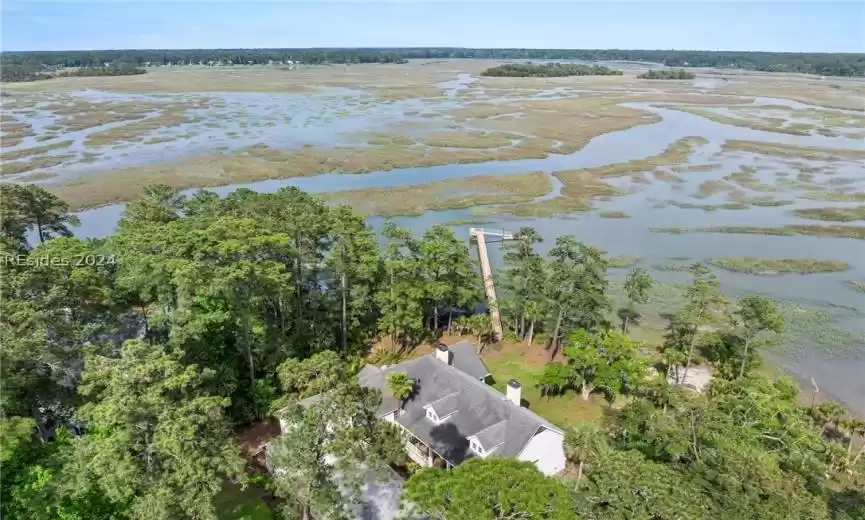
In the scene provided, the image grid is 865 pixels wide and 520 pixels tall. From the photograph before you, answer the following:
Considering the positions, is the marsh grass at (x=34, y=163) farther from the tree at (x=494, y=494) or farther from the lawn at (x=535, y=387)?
the tree at (x=494, y=494)

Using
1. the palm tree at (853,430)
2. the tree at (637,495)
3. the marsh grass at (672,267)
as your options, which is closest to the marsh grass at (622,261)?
the marsh grass at (672,267)

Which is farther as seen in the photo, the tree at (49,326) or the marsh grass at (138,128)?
the marsh grass at (138,128)

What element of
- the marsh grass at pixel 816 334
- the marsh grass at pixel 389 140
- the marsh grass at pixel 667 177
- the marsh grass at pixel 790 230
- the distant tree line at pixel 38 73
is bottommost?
the marsh grass at pixel 816 334

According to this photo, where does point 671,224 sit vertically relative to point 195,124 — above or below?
below

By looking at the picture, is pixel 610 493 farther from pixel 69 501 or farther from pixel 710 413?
pixel 69 501

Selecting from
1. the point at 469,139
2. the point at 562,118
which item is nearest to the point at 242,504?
the point at 469,139

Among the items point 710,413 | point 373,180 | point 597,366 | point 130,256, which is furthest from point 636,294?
point 373,180

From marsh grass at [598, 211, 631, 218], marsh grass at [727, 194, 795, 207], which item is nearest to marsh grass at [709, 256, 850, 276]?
marsh grass at [598, 211, 631, 218]

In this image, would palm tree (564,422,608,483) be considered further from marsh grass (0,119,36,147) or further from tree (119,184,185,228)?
marsh grass (0,119,36,147)
